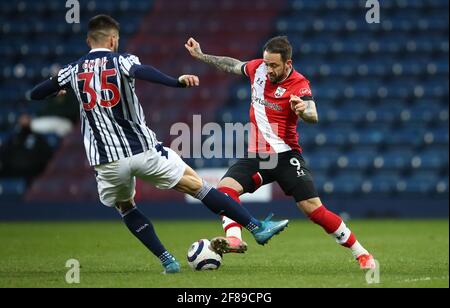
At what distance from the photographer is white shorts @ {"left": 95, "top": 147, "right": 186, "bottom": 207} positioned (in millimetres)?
6820

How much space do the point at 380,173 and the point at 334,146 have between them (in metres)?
1.13

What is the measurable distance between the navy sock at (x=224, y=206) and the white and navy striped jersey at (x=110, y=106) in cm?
61

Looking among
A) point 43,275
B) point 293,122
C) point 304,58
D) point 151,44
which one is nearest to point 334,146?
point 304,58

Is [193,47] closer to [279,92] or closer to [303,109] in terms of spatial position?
[279,92]

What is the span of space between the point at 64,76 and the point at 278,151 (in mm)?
2051

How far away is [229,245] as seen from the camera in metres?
7.20

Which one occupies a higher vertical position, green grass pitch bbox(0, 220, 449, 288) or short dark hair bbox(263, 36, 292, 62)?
short dark hair bbox(263, 36, 292, 62)

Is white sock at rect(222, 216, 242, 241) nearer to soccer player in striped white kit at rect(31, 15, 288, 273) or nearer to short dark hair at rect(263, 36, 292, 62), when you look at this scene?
soccer player in striped white kit at rect(31, 15, 288, 273)

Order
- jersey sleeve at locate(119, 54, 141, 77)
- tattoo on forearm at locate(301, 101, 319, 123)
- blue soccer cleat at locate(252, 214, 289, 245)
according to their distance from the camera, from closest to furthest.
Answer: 1. jersey sleeve at locate(119, 54, 141, 77)
2. tattoo on forearm at locate(301, 101, 319, 123)
3. blue soccer cleat at locate(252, 214, 289, 245)

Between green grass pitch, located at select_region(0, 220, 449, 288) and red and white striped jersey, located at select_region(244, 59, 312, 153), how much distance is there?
114cm

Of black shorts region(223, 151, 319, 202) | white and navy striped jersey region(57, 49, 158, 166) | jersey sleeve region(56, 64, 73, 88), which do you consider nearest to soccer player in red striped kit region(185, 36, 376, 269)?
black shorts region(223, 151, 319, 202)
